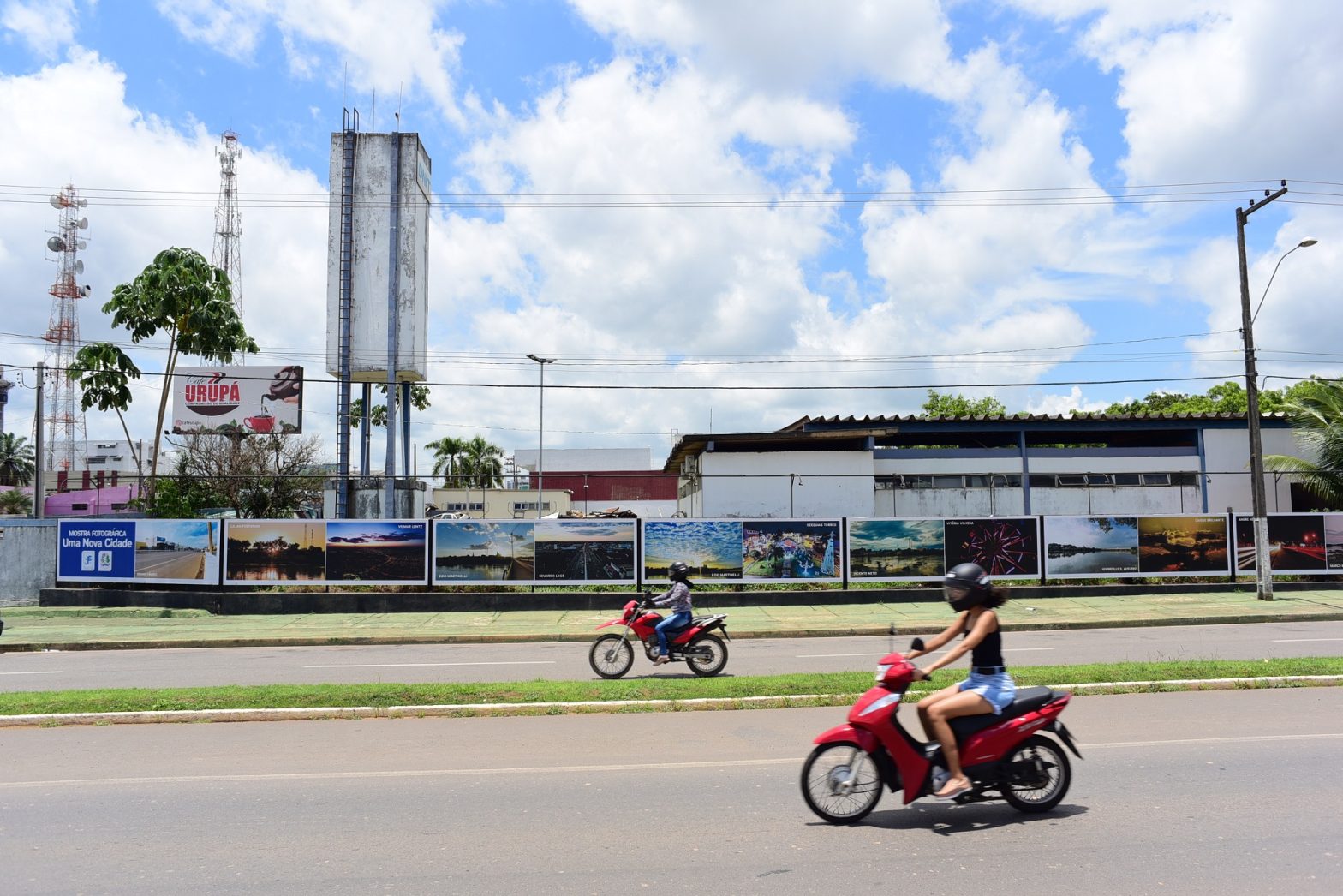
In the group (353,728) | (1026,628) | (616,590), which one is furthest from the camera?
(616,590)

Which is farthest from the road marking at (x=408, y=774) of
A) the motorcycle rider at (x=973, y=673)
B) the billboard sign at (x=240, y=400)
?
the billboard sign at (x=240, y=400)

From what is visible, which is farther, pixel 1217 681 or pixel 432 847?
pixel 1217 681

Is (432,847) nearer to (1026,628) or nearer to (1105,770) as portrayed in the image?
(1105,770)

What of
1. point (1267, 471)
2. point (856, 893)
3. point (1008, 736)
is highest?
point (1267, 471)

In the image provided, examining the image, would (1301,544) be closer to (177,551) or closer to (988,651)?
(988,651)

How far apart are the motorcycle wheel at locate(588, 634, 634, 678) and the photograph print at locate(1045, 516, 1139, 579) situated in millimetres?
14804

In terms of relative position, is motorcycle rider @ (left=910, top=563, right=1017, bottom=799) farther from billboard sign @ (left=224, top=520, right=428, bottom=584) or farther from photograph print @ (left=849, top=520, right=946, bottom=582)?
billboard sign @ (left=224, top=520, right=428, bottom=584)

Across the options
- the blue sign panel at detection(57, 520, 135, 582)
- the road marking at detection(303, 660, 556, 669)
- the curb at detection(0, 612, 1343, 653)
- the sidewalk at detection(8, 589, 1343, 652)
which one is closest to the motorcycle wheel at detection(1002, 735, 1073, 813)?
the road marking at detection(303, 660, 556, 669)

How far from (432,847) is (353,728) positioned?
395 centimetres

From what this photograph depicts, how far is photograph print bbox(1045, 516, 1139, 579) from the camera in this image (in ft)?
78.9

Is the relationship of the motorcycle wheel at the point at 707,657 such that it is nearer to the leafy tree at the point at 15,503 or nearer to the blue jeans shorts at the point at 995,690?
the blue jeans shorts at the point at 995,690

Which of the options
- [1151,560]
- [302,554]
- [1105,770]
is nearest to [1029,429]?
[1151,560]

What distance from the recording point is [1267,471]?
3238cm

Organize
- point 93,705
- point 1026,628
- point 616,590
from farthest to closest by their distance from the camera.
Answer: point 616,590 → point 1026,628 → point 93,705
